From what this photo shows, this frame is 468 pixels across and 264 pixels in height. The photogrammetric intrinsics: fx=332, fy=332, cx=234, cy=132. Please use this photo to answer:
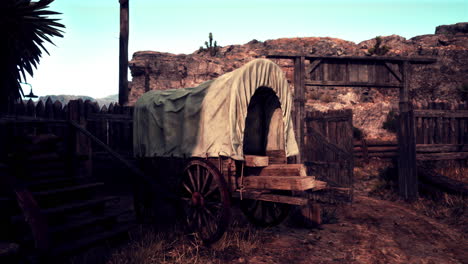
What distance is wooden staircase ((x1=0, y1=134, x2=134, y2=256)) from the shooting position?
4137mm

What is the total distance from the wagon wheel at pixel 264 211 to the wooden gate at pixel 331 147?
3.08 m

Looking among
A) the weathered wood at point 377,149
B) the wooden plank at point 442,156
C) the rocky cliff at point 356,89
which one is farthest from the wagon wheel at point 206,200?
the rocky cliff at point 356,89

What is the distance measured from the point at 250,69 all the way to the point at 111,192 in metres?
5.56

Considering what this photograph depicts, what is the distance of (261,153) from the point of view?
704cm

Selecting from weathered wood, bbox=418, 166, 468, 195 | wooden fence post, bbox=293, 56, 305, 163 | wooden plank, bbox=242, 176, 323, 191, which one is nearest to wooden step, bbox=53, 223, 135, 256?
wooden plank, bbox=242, 176, 323, 191

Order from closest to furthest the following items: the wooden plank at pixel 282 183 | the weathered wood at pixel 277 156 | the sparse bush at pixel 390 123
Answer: the wooden plank at pixel 282 183, the weathered wood at pixel 277 156, the sparse bush at pixel 390 123

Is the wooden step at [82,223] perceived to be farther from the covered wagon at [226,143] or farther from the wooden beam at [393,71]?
the wooden beam at [393,71]

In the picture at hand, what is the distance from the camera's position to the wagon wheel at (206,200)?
5.43 m

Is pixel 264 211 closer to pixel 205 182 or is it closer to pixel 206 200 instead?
pixel 206 200

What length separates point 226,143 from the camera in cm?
562

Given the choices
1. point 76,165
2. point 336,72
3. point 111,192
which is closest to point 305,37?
point 336,72

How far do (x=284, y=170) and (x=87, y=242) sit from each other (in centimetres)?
325

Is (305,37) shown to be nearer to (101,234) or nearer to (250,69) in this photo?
(250,69)

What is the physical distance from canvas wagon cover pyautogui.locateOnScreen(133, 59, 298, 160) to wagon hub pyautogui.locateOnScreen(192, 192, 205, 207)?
73 cm
